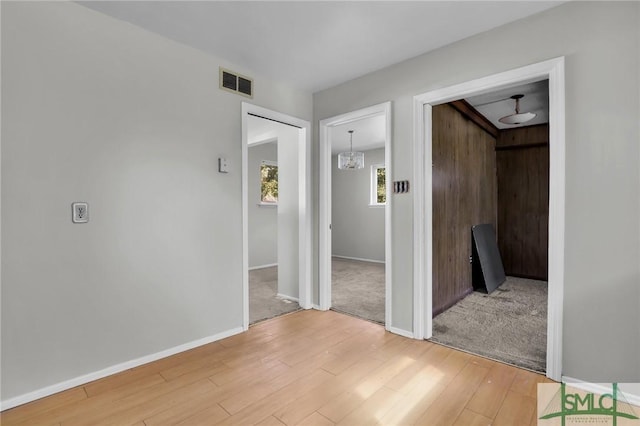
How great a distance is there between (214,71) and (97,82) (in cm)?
91

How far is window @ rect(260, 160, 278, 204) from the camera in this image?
20.7 ft

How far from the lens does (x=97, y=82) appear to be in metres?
2.11

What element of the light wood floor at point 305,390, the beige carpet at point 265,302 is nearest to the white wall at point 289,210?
the beige carpet at point 265,302

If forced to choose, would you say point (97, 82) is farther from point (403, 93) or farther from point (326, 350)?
point (326, 350)

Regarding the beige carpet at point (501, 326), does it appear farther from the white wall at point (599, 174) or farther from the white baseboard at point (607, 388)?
the white wall at point (599, 174)

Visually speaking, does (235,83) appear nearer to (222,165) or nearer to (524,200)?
(222,165)

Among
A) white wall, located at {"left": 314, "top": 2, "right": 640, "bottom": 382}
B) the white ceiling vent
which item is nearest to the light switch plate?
the white ceiling vent

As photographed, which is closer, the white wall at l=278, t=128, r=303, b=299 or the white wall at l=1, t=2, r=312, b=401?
the white wall at l=1, t=2, r=312, b=401

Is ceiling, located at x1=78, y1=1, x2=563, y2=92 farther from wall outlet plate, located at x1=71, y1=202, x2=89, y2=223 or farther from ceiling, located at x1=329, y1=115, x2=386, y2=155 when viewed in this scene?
ceiling, located at x1=329, y1=115, x2=386, y2=155

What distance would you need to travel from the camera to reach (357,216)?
715cm

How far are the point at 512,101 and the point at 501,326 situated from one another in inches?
104

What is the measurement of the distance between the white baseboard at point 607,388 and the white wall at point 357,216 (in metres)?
4.68

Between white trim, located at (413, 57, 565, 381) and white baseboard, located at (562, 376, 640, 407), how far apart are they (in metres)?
0.08
